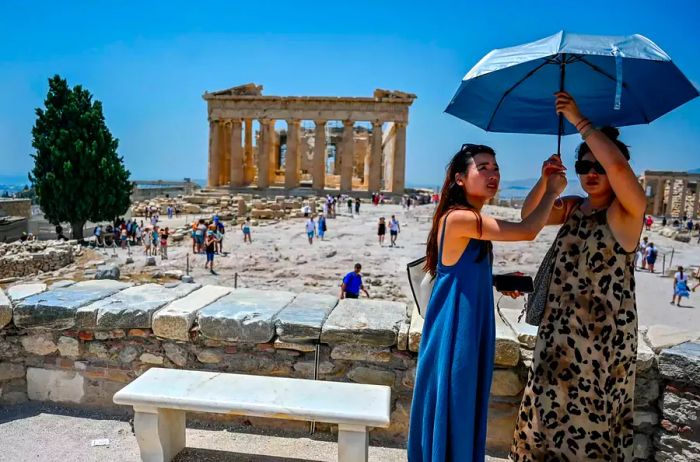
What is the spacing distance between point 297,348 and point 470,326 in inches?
59.8

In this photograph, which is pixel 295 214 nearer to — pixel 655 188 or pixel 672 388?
pixel 672 388

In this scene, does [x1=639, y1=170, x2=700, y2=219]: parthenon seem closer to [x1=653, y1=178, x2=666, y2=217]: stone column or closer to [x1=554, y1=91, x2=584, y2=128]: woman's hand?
[x1=653, y1=178, x2=666, y2=217]: stone column

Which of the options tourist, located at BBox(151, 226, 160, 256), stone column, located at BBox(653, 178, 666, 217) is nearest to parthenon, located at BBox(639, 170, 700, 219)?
stone column, located at BBox(653, 178, 666, 217)

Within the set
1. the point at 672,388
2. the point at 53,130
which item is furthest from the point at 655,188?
the point at 672,388

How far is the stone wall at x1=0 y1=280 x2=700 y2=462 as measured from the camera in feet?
9.80

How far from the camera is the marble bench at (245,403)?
9.46 ft

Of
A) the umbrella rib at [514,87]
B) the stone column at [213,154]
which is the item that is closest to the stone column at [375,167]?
the stone column at [213,154]

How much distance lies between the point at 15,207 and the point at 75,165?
903 cm

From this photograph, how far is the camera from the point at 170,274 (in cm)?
1416

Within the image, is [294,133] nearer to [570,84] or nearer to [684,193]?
[684,193]

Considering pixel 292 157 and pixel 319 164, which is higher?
pixel 292 157

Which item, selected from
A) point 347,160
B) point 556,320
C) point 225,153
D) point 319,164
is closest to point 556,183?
point 556,320

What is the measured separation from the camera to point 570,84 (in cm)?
274

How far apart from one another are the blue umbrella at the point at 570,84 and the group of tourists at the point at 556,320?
29 cm
